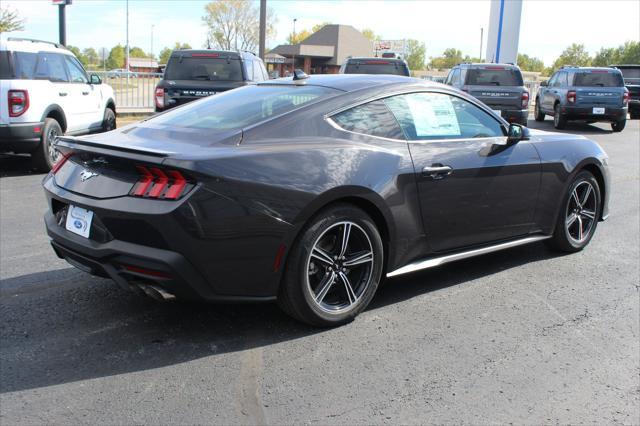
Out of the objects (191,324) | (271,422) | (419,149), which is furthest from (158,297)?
(419,149)

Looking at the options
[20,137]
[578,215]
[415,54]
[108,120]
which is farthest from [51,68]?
[415,54]

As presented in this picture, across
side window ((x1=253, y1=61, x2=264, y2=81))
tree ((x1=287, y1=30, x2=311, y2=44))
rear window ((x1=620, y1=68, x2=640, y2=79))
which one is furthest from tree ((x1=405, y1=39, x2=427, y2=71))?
side window ((x1=253, y1=61, x2=264, y2=81))

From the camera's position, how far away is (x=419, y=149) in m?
4.30

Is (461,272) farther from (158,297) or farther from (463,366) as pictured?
(158,297)

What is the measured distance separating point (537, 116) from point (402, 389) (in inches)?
797

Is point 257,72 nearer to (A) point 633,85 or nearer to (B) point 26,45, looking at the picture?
(B) point 26,45

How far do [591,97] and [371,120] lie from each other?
15756 millimetres

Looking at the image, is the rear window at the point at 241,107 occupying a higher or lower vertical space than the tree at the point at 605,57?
lower

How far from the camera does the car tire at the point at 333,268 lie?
3.65m

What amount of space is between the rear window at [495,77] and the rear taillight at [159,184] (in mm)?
13639

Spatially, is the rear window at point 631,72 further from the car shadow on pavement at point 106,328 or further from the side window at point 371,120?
the side window at point 371,120

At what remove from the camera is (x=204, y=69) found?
1172 centimetres

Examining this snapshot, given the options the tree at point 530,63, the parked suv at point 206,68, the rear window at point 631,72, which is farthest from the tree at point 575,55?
the parked suv at point 206,68

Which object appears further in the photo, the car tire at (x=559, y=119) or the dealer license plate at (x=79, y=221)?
the car tire at (x=559, y=119)
